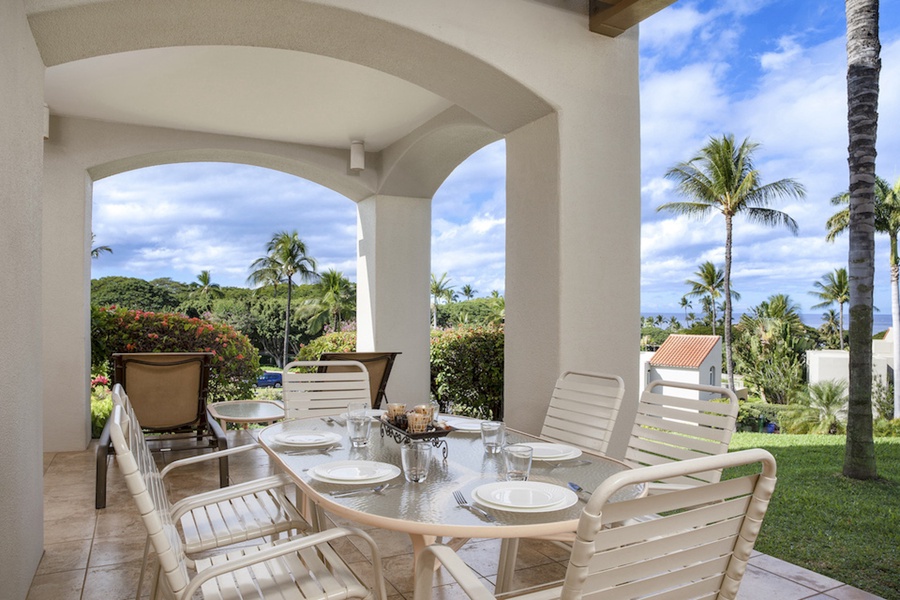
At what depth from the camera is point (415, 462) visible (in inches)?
73.2

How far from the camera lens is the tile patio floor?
8.64 ft

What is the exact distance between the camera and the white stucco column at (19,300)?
7.40ft

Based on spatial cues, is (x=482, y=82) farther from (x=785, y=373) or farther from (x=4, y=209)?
(x=785, y=373)

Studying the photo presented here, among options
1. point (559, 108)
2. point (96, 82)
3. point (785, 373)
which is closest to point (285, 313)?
point (785, 373)

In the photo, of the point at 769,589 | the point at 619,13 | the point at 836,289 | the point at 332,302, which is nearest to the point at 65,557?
the point at 769,589

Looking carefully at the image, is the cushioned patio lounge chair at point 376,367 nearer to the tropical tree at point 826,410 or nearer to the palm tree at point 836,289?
the tropical tree at point 826,410

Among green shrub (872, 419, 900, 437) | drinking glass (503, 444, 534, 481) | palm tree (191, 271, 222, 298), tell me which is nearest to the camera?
drinking glass (503, 444, 534, 481)

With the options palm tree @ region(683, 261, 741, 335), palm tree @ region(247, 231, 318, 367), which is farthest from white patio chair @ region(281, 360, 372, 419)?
palm tree @ region(683, 261, 741, 335)

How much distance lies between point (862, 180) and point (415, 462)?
525 cm

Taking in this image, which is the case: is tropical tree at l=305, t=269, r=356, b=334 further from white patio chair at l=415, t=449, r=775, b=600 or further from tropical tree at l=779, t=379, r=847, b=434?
white patio chair at l=415, t=449, r=775, b=600

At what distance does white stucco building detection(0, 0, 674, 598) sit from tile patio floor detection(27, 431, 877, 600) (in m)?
0.20

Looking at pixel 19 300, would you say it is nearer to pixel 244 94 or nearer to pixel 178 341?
pixel 244 94

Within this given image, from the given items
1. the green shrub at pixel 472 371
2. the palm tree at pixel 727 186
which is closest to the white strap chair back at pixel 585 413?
the green shrub at pixel 472 371

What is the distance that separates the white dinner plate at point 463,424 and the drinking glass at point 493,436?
0.44 meters
